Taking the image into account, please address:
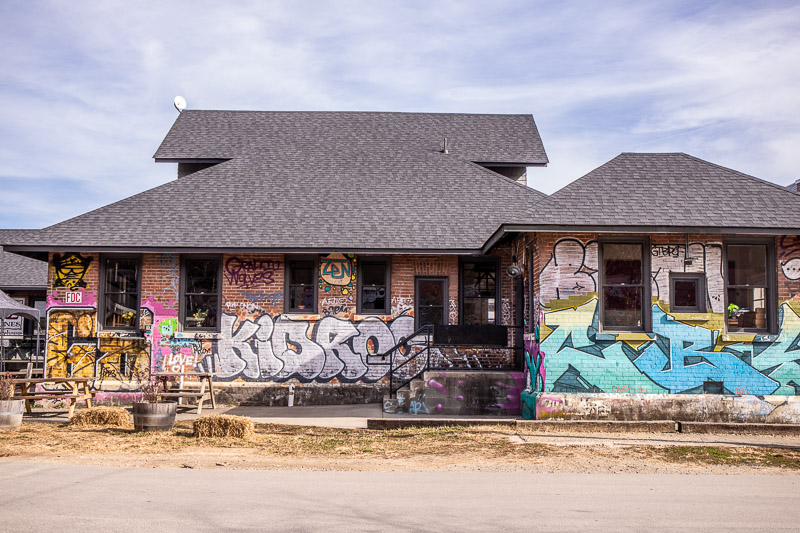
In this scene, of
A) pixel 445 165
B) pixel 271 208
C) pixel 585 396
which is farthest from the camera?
pixel 445 165

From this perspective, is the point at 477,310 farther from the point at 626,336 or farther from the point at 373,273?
the point at 626,336

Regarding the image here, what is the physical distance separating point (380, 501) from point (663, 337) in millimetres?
8209

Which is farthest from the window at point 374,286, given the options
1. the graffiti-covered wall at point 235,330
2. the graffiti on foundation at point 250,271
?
the graffiti on foundation at point 250,271

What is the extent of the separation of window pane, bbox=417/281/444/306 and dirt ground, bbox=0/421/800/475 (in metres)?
5.16

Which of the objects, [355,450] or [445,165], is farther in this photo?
[445,165]

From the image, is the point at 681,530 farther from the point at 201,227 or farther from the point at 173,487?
the point at 201,227

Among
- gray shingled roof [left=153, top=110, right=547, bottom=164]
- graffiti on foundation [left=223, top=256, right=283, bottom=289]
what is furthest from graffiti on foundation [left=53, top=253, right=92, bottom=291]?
gray shingled roof [left=153, top=110, right=547, bottom=164]

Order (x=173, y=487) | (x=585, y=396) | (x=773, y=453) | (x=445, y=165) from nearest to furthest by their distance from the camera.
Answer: (x=173, y=487) → (x=773, y=453) → (x=585, y=396) → (x=445, y=165)

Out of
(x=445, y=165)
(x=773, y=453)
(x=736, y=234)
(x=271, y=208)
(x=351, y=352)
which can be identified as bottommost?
(x=773, y=453)

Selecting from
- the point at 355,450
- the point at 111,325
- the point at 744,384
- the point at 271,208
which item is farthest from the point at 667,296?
the point at 111,325

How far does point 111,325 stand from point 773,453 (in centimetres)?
1366

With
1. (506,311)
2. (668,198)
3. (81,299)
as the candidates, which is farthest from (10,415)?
(668,198)

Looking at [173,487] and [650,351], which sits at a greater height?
[650,351]

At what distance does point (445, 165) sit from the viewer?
21.0 m
